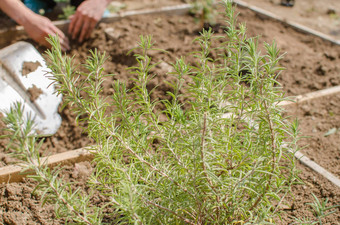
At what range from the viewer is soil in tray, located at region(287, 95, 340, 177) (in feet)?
7.00

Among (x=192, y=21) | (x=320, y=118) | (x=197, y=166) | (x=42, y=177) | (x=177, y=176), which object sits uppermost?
(x=42, y=177)

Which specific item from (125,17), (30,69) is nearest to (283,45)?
(125,17)

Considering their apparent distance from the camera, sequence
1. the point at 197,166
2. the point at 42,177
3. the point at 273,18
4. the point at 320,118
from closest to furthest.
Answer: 1. the point at 42,177
2. the point at 197,166
3. the point at 320,118
4. the point at 273,18

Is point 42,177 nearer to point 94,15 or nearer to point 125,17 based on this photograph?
point 94,15

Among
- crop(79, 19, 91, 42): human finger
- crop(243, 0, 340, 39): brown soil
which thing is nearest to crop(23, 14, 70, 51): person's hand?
crop(79, 19, 91, 42): human finger

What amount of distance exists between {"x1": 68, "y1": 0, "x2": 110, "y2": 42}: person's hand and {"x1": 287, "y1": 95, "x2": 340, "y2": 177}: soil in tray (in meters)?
2.22

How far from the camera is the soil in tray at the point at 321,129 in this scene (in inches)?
84.0

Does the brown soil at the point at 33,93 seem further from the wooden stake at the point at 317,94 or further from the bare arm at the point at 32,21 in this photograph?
the wooden stake at the point at 317,94

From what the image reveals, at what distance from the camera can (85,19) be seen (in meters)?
3.46

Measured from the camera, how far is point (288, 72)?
3.24 m

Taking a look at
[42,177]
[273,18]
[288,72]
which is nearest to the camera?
[42,177]

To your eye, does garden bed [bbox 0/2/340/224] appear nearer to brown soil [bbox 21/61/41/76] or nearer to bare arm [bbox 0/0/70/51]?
bare arm [bbox 0/0/70/51]

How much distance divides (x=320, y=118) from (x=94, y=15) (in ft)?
8.11

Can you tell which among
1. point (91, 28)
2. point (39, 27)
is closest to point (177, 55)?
point (91, 28)
